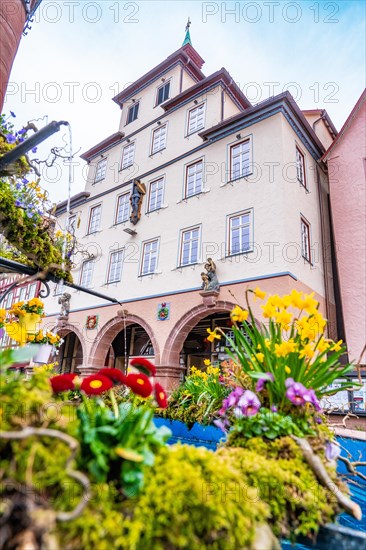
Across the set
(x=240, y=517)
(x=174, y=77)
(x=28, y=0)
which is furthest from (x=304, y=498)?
(x=174, y=77)

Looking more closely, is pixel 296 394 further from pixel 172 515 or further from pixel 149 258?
pixel 149 258

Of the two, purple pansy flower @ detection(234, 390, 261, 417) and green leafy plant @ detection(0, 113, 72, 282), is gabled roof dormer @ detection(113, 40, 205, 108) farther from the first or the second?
purple pansy flower @ detection(234, 390, 261, 417)

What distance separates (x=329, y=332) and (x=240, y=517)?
1081 centimetres

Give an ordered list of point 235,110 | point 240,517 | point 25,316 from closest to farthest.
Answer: point 240,517
point 25,316
point 235,110

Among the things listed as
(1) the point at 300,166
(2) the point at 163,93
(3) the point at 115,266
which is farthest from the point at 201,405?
(2) the point at 163,93

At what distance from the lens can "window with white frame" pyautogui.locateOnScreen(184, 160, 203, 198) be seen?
11.7m

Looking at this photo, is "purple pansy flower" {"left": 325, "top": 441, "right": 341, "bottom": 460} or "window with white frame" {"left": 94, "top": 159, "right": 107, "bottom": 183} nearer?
"purple pansy flower" {"left": 325, "top": 441, "right": 341, "bottom": 460}

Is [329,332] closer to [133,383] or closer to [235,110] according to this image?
[235,110]

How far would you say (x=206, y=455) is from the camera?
1.09 meters

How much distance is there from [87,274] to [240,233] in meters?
7.62

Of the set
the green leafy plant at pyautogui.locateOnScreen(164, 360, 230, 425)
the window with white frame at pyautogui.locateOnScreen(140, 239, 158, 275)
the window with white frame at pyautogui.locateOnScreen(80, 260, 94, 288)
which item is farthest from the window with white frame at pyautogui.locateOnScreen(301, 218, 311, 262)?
the window with white frame at pyautogui.locateOnScreen(80, 260, 94, 288)

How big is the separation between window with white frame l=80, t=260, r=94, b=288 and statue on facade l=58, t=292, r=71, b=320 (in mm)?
853

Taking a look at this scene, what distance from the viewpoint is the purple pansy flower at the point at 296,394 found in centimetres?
161

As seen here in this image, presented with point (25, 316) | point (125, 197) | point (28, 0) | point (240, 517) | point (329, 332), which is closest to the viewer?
point (240, 517)
